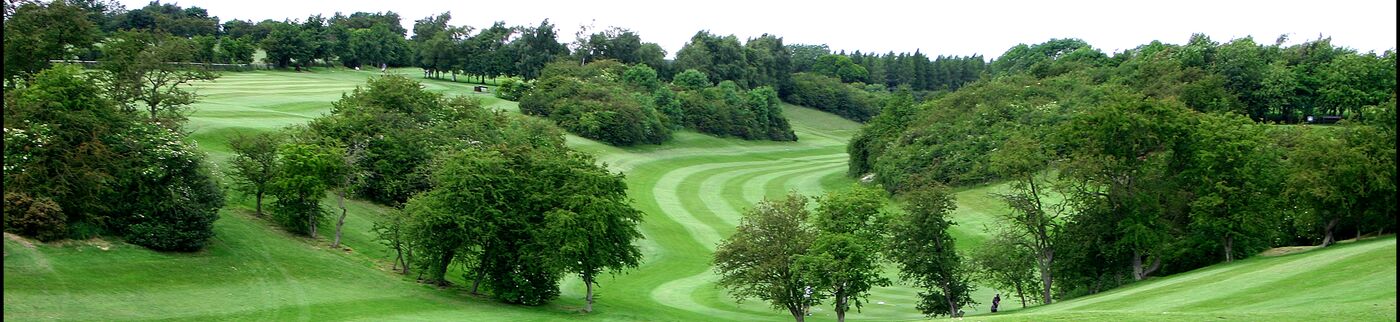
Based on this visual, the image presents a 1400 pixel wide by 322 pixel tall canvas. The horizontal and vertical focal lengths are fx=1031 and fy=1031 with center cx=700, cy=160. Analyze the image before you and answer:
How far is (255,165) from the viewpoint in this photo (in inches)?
2062

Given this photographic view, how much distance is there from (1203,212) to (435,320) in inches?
1469

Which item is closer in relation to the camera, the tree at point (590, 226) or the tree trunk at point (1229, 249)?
the tree at point (590, 226)

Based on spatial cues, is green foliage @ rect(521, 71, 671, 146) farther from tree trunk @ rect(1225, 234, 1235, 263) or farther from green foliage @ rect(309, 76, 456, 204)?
tree trunk @ rect(1225, 234, 1235, 263)

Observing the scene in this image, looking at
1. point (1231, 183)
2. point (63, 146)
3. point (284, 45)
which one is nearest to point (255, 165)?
point (63, 146)

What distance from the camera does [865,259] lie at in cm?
4681

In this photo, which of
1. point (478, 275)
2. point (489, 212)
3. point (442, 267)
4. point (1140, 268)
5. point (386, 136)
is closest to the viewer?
point (489, 212)

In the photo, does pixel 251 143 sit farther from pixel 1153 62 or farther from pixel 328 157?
pixel 1153 62

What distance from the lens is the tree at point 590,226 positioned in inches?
1844

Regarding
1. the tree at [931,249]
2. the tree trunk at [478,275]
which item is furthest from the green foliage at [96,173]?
the tree at [931,249]

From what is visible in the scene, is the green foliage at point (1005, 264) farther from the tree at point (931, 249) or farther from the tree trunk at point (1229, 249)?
the tree trunk at point (1229, 249)

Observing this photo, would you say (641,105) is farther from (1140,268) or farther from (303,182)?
(1140,268)

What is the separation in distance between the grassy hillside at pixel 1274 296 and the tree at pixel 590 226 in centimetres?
2087

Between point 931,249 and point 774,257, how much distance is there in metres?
7.54

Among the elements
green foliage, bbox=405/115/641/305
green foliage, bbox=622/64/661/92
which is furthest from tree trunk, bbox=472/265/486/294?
green foliage, bbox=622/64/661/92
